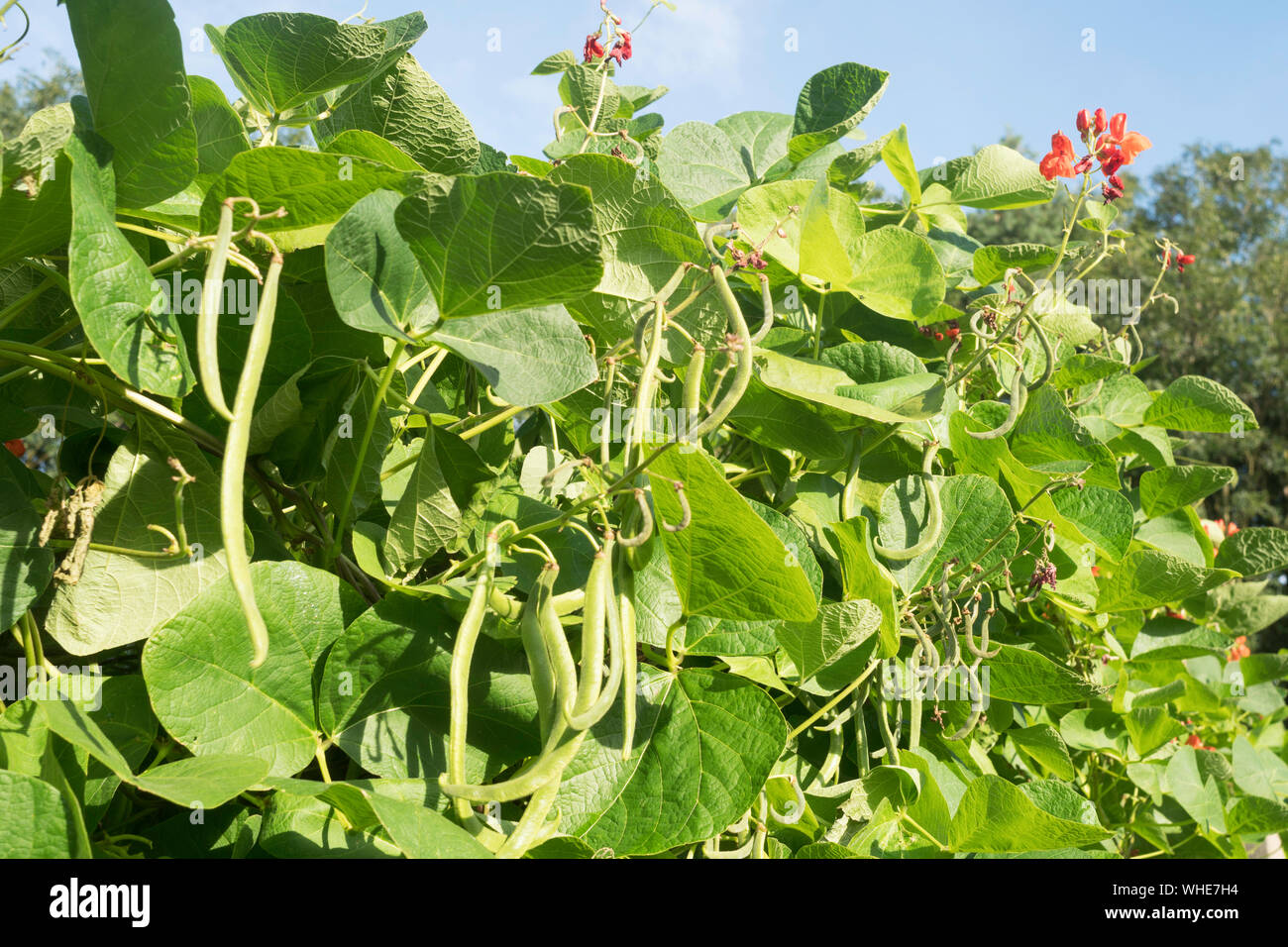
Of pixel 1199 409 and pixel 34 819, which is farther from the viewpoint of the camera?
pixel 1199 409

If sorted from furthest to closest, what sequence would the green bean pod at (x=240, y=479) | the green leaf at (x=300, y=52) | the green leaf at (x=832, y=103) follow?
the green leaf at (x=832, y=103)
the green leaf at (x=300, y=52)
the green bean pod at (x=240, y=479)

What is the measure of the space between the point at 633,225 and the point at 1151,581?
690 mm

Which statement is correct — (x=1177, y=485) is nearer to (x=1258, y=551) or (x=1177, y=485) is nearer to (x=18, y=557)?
(x=1258, y=551)

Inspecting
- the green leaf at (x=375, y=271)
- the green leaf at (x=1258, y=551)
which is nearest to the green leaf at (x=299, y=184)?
the green leaf at (x=375, y=271)

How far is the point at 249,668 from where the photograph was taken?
48cm

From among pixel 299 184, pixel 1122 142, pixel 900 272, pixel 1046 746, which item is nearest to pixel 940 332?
pixel 900 272

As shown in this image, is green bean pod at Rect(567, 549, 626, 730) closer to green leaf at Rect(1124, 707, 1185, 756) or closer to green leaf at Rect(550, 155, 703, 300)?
green leaf at Rect(550, 155, 703, 300)

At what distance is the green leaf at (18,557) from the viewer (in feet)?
1.53

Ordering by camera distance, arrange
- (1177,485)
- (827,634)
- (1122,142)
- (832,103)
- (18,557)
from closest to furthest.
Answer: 1. (18,557)
2. (827,634)
3. (832,103)
4. (1122,142)
5. (1177,485)

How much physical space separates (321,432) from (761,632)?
0.31m

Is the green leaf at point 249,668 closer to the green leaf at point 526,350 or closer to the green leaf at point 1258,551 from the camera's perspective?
the green leaf at point 526,350

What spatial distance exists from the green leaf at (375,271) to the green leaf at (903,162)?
55 centimetres

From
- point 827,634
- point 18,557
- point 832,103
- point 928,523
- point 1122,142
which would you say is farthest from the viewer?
point 1122,142
